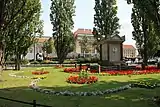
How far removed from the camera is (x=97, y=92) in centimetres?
1566

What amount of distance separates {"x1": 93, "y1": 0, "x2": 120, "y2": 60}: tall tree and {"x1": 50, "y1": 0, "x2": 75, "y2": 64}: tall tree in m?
5.76

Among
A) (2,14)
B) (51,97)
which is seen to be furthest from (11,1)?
(51,97)

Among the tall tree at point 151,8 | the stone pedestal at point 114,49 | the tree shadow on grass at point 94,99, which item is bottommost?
the tree shadow on grass at point 94,99

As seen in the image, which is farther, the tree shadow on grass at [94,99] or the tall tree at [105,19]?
the tall tree at [105,19]

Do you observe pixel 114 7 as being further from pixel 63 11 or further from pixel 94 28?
pixel 63 11

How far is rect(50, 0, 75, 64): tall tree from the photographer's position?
5656 cm

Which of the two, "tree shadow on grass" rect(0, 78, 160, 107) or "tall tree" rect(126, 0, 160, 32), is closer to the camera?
"tree shadow on grass" rect(0, 78, 160, 107)

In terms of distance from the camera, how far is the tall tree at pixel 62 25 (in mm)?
56562

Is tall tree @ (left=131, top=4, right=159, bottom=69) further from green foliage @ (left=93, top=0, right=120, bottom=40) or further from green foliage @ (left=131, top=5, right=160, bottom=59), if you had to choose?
green foliage @ (left=93, top=0, right=120, bottom=40)

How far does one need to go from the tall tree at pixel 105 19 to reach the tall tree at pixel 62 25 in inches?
227

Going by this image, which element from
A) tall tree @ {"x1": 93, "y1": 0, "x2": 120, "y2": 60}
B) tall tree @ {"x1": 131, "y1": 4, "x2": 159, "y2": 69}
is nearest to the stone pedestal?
tall tree @ {"x1": 131, "y1": 4, "x2": 159, "y2": 69}

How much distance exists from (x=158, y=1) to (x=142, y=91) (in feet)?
18.0

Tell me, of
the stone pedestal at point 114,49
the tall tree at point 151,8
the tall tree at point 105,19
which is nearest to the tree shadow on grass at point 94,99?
the tall tree at point 151,8

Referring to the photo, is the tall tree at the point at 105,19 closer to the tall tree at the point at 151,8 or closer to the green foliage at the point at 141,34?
the green foliage at the point at 141,34
